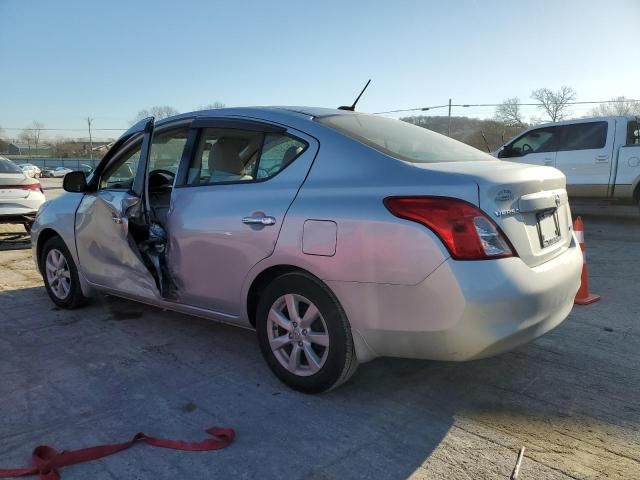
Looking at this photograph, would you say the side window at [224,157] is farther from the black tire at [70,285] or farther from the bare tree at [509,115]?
the bare tree at [509,115]

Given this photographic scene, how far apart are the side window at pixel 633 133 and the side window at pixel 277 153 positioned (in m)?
9.06

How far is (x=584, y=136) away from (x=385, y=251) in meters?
9.41

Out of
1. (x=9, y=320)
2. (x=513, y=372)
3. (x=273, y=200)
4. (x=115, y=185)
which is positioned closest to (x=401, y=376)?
(x=513, y=372)

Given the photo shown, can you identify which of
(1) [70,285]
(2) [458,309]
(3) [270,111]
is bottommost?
(1) [70,285]

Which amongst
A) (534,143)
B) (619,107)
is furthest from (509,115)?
(534,143)

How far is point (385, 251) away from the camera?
8.60 feet

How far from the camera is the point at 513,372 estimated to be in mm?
3420

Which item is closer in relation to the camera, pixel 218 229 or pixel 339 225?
pixel 339 225

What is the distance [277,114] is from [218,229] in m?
0.84

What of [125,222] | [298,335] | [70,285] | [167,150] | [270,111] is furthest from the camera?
[70,285]

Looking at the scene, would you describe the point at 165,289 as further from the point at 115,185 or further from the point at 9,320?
the point at 9,320

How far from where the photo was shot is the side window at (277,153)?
3.19 meters

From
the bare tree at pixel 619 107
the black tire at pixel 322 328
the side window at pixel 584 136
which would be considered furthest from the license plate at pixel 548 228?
the bare tree at pixel 619 107

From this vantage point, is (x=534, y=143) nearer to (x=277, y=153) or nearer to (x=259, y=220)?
(x=277, y=153)
